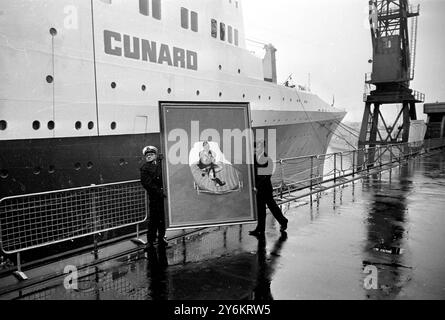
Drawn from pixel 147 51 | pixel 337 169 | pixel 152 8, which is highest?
pixel 152 8

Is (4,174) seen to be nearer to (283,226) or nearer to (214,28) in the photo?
(283,226)

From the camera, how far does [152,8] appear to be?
9.97m

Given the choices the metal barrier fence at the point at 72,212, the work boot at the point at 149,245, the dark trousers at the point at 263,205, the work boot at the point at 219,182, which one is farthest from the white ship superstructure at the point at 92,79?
the work boot at the point at 149,245

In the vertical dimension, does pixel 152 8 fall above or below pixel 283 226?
above

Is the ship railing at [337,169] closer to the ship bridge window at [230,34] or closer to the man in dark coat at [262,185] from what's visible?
the man in dark coat at [262,185]

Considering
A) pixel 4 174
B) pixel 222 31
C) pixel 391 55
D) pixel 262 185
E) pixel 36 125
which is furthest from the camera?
pixel 391 55

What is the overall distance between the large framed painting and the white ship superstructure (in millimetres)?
1836

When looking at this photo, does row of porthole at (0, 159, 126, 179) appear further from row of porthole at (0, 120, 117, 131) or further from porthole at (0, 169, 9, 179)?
row of porthole at (0, 120, 117, 131)

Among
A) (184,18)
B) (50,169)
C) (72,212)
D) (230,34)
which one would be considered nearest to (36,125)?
(50,169)

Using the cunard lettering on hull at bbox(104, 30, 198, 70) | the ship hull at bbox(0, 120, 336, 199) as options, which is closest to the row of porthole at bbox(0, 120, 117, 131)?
the ship hull at bbox(0, 120, 336, 199)

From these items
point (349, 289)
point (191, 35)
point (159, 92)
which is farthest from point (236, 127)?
point (191, 35)

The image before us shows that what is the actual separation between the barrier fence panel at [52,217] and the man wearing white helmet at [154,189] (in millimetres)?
356

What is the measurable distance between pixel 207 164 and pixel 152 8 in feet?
21.3

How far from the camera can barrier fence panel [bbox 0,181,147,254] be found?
4.73m
